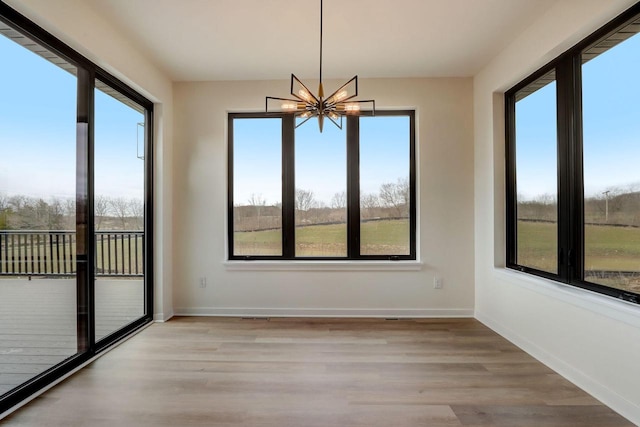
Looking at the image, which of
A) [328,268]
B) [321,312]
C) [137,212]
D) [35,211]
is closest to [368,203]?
[328,268]

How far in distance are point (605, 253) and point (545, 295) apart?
1.82 ft

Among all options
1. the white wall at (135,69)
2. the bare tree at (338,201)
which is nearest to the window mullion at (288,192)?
the bare tree at (338,201)

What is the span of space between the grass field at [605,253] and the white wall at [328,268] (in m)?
0.96

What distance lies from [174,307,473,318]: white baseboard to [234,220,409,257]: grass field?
639mm

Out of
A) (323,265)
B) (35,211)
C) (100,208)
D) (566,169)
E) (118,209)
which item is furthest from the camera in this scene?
(323,265)

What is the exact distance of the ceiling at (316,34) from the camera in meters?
2.50

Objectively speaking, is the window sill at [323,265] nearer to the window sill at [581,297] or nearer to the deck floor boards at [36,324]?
the window sill at [581,297]

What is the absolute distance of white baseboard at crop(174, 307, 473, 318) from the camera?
378 cm

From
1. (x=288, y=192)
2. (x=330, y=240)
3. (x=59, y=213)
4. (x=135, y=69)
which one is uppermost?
(x=135, y=69)

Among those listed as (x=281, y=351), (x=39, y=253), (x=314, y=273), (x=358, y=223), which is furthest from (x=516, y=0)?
(x=39, y=253)

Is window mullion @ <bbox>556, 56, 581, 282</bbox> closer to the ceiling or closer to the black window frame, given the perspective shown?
the ceiling

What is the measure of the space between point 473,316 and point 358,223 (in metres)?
1.66

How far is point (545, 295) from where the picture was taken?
104 inches

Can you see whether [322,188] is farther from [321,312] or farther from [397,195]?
[321,312]
